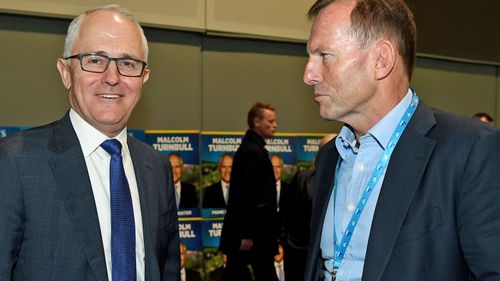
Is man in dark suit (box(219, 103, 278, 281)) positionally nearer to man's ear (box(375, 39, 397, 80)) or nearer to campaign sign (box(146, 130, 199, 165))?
campaign sign (box(146, 130, 199, 165))

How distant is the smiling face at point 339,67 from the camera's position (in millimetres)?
1714

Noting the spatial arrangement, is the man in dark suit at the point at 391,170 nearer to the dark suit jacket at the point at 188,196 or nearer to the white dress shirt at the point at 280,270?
the dark suit jacket at the point at 188,196

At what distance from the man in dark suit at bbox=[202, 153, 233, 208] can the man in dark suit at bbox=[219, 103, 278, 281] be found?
1.77ft

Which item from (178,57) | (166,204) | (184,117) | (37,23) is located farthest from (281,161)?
(166,204)

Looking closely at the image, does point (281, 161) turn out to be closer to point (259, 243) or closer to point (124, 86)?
point (259, 243)

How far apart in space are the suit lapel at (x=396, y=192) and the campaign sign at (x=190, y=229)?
13.5 feet

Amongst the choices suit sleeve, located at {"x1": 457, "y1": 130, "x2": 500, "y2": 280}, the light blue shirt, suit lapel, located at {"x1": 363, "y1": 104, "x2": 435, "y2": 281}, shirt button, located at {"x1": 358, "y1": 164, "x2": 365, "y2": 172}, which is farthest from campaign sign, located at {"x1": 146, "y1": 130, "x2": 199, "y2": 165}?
suit sleeve, located at {"x1": 457, "y1": 130, "x2": 500, "y2": 280}

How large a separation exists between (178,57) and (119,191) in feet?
13.3

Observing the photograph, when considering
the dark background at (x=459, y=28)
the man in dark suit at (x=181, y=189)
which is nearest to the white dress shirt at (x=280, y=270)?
the man in dark suit at (x=181, y=189)

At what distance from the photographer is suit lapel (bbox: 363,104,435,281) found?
155 cm

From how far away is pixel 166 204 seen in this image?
7.00 ft

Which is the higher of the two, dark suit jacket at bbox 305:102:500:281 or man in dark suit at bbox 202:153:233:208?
dark suit jacket at bbox 305:102:500:281

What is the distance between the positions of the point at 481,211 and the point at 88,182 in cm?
115

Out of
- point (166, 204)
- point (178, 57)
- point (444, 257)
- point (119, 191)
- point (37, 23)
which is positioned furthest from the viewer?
point (178, 57)
